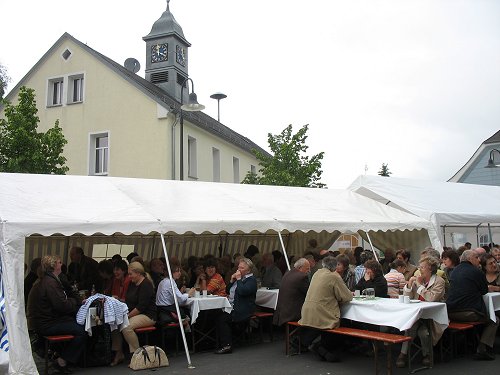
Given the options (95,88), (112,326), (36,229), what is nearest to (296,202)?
(112,326)

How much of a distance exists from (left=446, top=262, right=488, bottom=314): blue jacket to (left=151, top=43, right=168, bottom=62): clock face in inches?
869

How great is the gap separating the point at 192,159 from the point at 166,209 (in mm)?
14423

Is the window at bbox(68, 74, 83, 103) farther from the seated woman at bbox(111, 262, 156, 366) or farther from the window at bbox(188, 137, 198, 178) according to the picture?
the seated woman at bbox(111, 262, 156, 366)

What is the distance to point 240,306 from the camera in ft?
26.0

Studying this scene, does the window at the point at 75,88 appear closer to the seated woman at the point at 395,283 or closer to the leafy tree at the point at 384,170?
the seated woman at the point at 395,283

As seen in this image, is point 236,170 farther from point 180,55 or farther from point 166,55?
point 166,55

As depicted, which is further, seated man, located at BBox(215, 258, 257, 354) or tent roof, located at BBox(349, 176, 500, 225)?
tent roof, located at BBox(349, 176, 500, 225)

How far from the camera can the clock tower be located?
2634 centimetres

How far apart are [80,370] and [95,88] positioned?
53.2 ft

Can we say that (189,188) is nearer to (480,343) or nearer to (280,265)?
(280,265)

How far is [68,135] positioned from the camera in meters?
21.4

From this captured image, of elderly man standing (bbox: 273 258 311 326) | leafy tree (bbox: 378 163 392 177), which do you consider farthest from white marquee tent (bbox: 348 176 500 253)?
leafy tree (bbox: 378 163 392 177)

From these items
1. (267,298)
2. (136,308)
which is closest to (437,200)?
(267,298)

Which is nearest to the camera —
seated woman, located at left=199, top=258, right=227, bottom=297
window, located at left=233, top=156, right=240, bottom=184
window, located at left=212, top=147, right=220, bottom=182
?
seated woman, located at left=199, top=258, right=227, bottom=297
